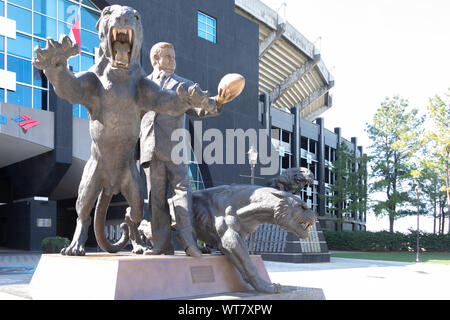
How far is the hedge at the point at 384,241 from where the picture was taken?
31391 mm

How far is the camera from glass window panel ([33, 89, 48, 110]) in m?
21.6

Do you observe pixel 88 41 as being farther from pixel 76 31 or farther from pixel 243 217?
pixel 243 217

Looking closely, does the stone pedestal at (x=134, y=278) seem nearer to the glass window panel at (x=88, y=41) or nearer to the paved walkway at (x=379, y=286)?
the paved walkway at (x=379, y=286)

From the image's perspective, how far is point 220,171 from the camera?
26.0 m

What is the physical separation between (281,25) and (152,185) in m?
29.7

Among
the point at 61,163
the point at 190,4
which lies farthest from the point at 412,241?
the point at 61,163

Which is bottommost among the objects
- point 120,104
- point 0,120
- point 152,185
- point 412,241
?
point 412,241

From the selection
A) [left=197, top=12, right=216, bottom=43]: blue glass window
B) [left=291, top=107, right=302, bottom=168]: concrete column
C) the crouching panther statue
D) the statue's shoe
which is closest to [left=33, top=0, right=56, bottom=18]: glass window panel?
[left=197, top=12, right=216, bottom=43]: blue glass window

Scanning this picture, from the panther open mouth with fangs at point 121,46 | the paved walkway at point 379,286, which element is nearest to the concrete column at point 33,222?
the paved walkway at point 379,286

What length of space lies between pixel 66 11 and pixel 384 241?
23.7 m

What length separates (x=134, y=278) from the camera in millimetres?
4754

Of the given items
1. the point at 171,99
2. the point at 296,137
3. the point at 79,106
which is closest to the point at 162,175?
the point at 171,99

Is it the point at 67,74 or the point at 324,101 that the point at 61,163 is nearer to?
the point at 67,74

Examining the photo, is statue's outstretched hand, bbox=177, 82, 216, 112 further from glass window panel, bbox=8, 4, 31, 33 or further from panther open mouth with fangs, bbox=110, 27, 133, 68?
glass window panel, bbox=8, 4, 31, 33
